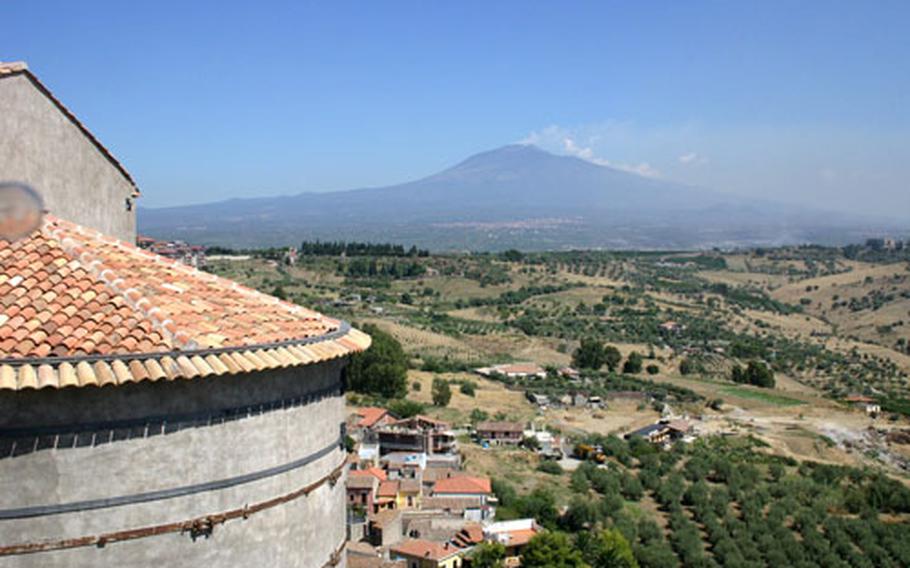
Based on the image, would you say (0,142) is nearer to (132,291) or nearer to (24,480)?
(132,291)

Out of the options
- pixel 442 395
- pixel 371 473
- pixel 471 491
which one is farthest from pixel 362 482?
pixel 442 395

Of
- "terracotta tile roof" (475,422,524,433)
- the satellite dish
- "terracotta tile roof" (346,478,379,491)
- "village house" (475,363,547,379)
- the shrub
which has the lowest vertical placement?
"village house" (475,363,547,379)

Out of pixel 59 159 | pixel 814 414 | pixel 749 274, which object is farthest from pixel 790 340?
pixel 59 159

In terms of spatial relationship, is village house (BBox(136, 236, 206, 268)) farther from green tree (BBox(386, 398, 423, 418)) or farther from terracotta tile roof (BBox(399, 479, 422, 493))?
green tree (BBox(386, 398, 423, 418))

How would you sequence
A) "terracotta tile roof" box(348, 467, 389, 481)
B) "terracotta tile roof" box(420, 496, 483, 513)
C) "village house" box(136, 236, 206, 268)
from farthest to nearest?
"terracotta tile roof" box(348, 467, 389, 481)
"terracotta tile roof" box(420, 496, 483, 513)
"village house" box(136, 236, 206, 268)

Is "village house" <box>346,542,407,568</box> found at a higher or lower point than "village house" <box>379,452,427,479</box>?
higher

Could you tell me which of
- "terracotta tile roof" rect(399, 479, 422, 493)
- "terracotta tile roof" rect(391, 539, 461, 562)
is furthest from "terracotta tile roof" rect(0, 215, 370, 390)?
"terracotta tile roof" rect(399, 479, 422, 493)

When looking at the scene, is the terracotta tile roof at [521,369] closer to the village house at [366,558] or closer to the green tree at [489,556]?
the village house at [366,558]

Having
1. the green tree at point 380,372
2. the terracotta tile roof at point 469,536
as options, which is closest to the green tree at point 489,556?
the terracotta tile roof at point 469,536
